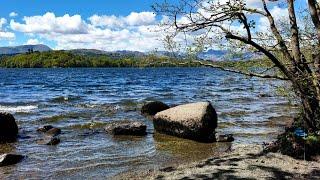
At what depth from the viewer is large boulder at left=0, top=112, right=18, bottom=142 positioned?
20438 mm

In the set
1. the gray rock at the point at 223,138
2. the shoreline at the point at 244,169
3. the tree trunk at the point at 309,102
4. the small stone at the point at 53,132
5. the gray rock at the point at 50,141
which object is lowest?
the small stone at the point at 53,132

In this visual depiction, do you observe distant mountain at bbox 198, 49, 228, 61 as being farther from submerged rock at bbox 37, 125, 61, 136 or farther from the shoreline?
submerged rock at bbox 37, 125, 61, 136

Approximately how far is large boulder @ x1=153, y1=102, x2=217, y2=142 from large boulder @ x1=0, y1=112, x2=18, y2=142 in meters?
7.01

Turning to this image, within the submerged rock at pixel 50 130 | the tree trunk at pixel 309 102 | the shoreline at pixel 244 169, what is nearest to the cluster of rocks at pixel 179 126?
the submerged rock at pixel 50 130

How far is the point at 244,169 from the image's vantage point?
12383 mm

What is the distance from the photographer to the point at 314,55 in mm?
13250

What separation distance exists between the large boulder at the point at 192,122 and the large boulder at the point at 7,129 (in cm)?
701

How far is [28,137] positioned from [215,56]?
11.2 m

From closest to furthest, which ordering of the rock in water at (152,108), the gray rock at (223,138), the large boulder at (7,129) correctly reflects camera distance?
the gray rock at (223,138)
the large boulder at (7,129)
the rock in water at (152,108)

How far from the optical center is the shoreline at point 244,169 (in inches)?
463

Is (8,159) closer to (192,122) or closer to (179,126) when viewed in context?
(179,126)

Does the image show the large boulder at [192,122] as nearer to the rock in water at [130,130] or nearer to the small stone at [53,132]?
the rock in water at [130,130]

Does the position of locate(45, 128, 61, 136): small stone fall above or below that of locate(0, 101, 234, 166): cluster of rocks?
below

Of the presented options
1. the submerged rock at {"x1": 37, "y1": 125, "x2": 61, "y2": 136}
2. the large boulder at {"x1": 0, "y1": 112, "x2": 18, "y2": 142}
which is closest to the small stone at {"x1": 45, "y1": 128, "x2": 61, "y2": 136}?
the submerged rock at {"x1": 37, "y1": 125, "x2": 61, "y2": 136}
